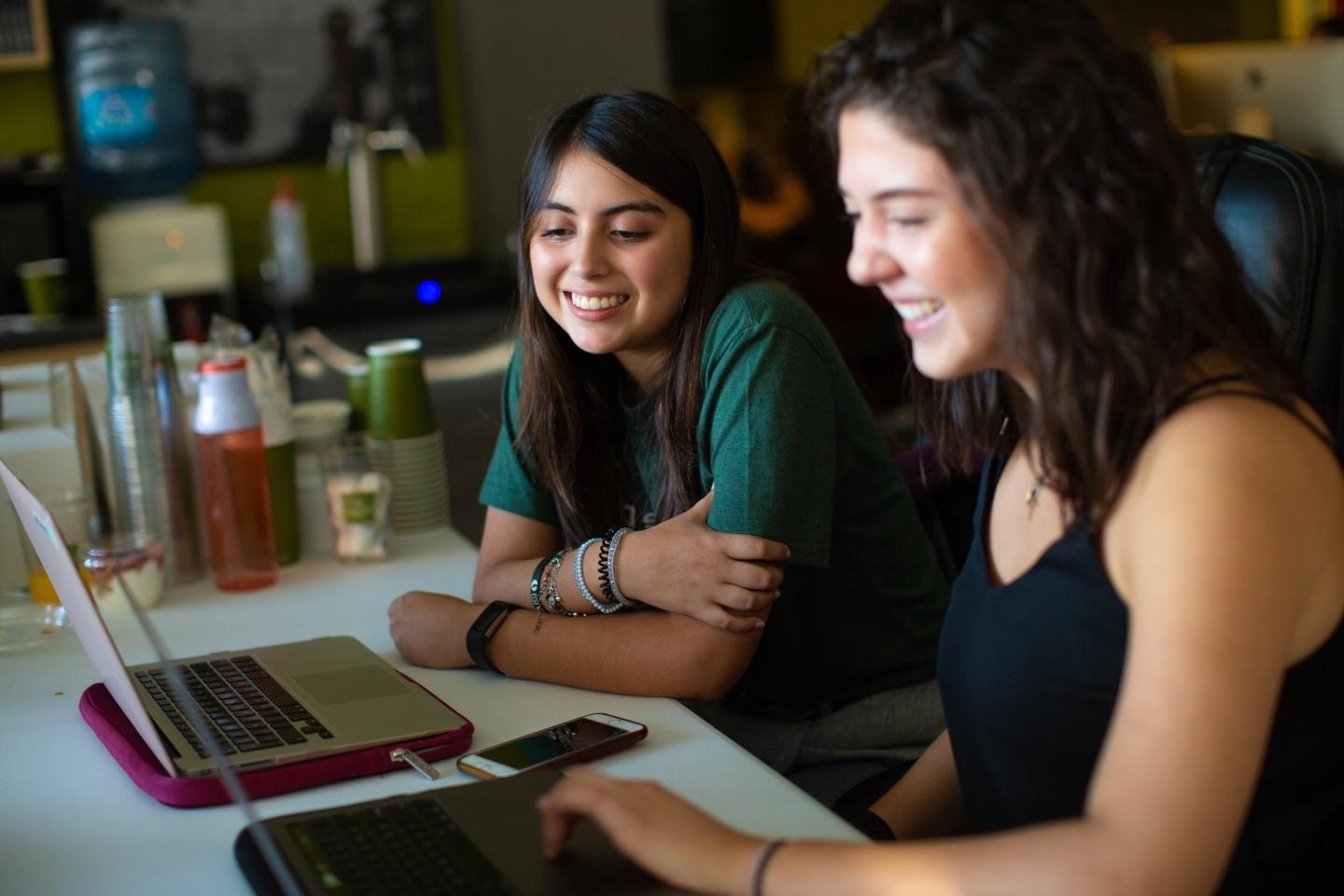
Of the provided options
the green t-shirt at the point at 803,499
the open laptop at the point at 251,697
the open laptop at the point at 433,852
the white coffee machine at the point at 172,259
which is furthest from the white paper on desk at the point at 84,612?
the white coffee machine at the point at 172,259

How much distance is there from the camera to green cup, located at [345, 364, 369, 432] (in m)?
2.07

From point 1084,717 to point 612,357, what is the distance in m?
0.87

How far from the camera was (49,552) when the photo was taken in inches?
47.8

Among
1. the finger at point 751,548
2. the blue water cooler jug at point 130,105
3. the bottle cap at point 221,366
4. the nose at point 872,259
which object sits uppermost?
the blue water cooler jug at point 130,105

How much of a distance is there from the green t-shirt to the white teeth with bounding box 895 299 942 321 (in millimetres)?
401

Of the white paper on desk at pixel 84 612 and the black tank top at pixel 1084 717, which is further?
the white paper on desk at pixel 84 612

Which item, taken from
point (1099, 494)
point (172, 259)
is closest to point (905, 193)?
point (1099, 494)

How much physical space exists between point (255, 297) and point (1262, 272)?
315 centimetres

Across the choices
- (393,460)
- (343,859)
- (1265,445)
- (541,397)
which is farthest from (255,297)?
(1265,445)

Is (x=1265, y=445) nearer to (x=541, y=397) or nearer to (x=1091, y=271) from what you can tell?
(x=1091, y=271)

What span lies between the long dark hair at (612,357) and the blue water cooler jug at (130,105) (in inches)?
106

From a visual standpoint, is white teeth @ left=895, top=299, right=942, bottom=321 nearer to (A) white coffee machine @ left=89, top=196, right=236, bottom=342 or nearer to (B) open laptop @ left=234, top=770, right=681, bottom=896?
(B) open laptop @ left=234, top=770, right=681, bottom=896

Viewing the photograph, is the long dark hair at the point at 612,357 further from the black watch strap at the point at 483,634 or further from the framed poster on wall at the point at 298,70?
the framed poster on wall at the point at 298,70

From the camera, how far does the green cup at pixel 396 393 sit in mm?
2021
